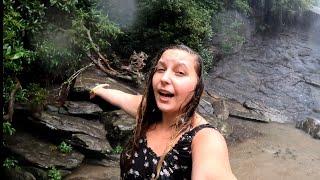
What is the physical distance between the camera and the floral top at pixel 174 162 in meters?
1.59

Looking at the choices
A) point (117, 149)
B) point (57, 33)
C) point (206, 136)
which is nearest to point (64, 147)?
point (117, 149)

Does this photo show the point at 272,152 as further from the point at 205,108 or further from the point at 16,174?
the point at 16,174

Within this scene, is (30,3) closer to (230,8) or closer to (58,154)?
(58,154)

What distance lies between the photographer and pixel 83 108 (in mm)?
6785

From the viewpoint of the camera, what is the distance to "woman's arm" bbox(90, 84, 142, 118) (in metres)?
2.33

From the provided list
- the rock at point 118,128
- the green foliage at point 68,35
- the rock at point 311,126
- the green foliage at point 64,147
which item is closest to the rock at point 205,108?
the rock at point 311,126

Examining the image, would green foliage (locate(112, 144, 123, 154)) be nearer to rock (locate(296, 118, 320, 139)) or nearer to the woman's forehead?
the woman's forehead

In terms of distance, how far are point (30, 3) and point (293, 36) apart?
40.6 feet

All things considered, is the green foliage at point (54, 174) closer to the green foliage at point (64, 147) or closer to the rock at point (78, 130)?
the green foliage at point (64, 147)

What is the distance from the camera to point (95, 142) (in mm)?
6156

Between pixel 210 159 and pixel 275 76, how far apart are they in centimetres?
1235

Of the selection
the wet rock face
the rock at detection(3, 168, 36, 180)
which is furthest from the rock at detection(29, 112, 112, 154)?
the wet rock face

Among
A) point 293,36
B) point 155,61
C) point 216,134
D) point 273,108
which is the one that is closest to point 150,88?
point 155,61

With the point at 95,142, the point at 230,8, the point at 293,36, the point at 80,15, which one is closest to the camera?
the point at 95,142
